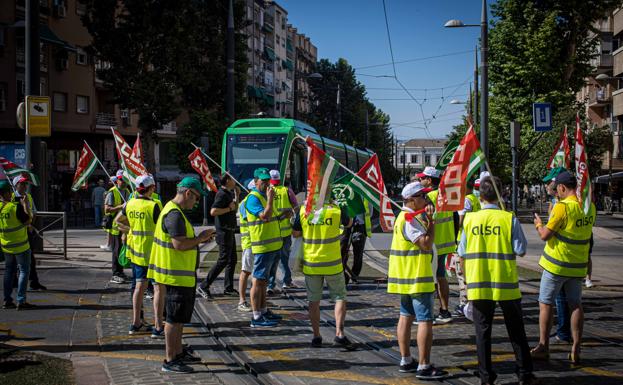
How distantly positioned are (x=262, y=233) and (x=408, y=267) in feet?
10.1

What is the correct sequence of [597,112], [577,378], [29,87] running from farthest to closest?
[597,112] → [29,87] → [577,378]

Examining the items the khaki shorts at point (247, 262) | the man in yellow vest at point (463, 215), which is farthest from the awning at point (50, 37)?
the man in yellow vest at point (463, 215)

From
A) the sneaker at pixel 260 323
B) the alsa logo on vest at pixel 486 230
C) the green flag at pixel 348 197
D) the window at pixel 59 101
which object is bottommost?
the sneaker at pixel 260 323

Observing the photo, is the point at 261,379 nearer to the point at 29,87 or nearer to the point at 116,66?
the point at 29,87

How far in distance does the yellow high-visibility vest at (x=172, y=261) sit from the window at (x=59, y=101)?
3801cm

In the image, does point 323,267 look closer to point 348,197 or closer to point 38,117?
point 348,197

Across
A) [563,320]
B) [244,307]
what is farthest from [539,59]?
[563,320]

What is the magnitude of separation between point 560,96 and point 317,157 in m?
30.0

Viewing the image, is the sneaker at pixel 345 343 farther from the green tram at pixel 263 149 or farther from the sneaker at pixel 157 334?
the green tram at pixel 263 149

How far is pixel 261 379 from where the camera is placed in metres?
6.56

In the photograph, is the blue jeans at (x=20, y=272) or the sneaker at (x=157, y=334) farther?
the blue jeans at (x=20, y=272)

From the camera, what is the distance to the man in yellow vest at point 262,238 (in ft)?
29.6

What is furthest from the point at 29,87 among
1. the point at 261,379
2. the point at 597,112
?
the point at 597,112

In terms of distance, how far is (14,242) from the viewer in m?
10.1
